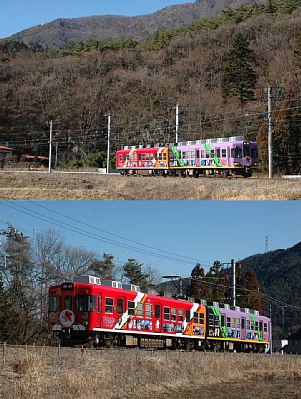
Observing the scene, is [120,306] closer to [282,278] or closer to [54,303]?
[54,303]

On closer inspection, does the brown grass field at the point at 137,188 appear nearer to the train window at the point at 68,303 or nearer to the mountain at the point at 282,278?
the train window at the point at 68,303

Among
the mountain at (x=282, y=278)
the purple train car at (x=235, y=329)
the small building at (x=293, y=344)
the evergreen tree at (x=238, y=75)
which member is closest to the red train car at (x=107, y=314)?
the purple train car at (x=235, y=329)

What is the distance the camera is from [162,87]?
8119cm

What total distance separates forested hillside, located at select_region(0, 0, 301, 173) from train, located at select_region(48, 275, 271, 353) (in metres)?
15.9

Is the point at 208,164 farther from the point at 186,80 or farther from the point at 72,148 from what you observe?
the point at 186,80

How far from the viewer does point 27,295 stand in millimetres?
36125

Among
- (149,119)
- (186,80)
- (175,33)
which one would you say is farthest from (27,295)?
(175,33)

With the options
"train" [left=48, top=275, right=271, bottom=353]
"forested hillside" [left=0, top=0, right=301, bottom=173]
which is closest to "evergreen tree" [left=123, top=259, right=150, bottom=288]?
"forested hillside" [left=0, top=0, right=301, bottom=173]

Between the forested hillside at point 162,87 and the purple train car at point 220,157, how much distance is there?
8.75 meters

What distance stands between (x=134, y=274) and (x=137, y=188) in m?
20.7

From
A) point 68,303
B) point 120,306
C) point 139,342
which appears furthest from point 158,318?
point 68,303

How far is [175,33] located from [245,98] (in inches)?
1932

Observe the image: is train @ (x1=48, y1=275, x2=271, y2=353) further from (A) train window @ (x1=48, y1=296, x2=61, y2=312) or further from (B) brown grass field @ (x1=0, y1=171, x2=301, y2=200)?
(B) brown grass field @ (x1=0, y1=171, x2=301, y2=200)

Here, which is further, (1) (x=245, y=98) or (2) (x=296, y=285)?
(2) (x=296, y=285)
